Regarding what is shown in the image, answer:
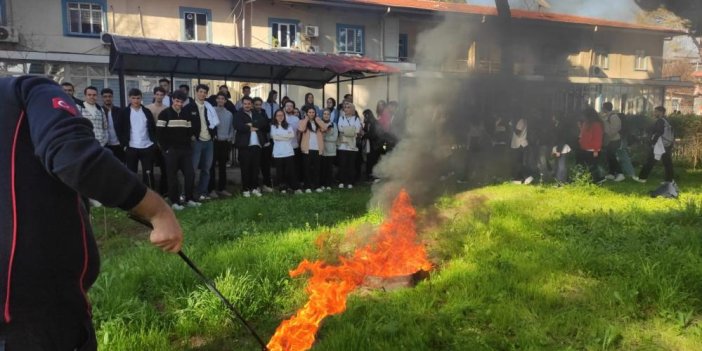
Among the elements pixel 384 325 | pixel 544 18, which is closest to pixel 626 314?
pixel 384 325

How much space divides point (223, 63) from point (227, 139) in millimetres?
2893

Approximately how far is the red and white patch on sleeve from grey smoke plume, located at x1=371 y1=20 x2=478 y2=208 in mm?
6004

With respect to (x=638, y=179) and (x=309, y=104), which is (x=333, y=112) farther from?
A: (x=638, y=179)

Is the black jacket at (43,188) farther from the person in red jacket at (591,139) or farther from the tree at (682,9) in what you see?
the person in red jacket at (591,139)

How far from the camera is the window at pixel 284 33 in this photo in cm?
2012

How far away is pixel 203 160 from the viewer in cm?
887

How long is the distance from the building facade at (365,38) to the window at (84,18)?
0.04 meters

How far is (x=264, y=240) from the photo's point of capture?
5875 millimetres

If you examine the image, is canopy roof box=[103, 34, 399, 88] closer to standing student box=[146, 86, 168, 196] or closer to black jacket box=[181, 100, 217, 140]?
standing student box=[146, 86, 168, 196]

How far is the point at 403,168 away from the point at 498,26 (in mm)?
4653

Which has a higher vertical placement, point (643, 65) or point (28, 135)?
point (643, 65)

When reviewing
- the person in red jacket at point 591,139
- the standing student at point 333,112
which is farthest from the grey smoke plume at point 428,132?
the person in red jacket at point 591,139

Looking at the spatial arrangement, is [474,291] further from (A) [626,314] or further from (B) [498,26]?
(B) [498,26]

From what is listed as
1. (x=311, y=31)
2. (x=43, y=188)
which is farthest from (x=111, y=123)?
(x=311, y=31)
